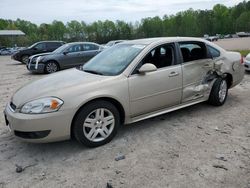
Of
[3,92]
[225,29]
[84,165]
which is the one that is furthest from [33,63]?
[225,29]

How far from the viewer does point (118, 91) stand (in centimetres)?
369

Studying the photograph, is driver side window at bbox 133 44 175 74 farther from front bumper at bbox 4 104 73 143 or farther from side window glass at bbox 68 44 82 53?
side window glass at bbox 68 44 82 53

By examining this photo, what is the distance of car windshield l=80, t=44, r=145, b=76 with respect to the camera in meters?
→ 3.99

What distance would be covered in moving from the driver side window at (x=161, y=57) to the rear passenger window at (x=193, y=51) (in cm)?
26

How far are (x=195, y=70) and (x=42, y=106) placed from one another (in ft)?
8.92

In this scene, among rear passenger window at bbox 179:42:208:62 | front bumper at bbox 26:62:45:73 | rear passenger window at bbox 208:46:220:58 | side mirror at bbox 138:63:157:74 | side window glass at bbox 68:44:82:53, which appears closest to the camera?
side mirror at bbox 138:63:157:74

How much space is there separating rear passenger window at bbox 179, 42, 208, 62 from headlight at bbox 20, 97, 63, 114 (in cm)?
237

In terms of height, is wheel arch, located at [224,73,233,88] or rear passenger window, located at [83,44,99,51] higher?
rear passenger window, located at [83,44,99,51]

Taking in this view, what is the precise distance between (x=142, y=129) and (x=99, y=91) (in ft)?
3.65

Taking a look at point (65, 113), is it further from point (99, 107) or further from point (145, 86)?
point (145, 86)

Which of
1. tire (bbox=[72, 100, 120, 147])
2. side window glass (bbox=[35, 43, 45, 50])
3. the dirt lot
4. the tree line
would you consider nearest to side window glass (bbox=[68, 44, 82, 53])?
side window glass (bbox=[35, 43, 45, 50])

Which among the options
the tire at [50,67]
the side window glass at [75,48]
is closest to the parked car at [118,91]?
the tire at [50,67]

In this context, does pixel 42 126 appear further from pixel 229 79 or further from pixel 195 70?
pixel 229 79

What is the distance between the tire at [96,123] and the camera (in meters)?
3.45
